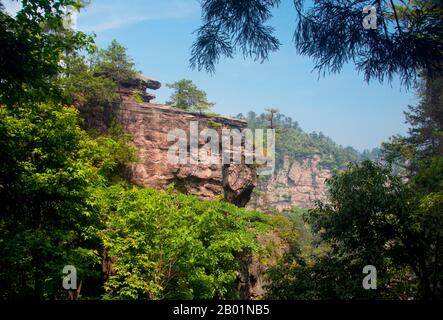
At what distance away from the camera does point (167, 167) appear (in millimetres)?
22266

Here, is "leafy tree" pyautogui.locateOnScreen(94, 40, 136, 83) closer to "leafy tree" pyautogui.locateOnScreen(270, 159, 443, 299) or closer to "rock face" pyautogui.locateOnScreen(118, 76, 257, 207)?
"rock face" pyautogui.locateOnScreen(118, 76, 257, 207)

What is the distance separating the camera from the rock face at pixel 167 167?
866 inches

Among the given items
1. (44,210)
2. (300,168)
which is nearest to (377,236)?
(44,210)

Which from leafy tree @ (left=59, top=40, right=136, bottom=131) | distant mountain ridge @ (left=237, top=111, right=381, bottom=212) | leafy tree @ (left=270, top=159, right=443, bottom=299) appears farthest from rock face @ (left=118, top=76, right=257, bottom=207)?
distant mountain ridge @ (left=237, top=111, right=381, bottom=212)

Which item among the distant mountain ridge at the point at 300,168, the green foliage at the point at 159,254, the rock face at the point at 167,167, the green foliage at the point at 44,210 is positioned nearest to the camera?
the green foliage at the point at 44,210

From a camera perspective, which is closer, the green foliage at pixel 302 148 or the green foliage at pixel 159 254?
the green foliage at pixel 159 254

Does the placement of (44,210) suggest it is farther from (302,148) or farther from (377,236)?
(302,148)

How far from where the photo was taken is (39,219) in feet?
31.6

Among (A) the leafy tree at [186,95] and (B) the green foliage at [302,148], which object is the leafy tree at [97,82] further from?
(B) the green foliage at [302,148]

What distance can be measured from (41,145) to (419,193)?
1013 cm

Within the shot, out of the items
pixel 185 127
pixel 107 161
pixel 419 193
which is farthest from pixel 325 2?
pixel 185 127

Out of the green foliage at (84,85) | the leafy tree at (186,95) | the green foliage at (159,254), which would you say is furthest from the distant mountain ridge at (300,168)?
the green foliage at (159,254)

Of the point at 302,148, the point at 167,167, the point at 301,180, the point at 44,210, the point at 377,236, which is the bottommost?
the point at 377,236

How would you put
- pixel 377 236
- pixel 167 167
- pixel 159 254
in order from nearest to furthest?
1. pixel 377 236
2. pixel 159 254
3. pixel 167 167
